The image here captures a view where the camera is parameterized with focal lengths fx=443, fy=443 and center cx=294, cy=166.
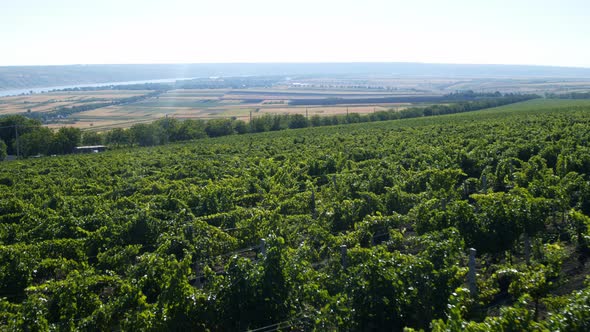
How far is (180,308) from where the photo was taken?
7922mm

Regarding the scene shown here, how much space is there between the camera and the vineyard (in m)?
7.95

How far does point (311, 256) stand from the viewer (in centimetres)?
1116

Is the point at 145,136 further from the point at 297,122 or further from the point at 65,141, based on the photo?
the point at 297,122

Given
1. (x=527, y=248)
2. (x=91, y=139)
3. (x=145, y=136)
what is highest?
(x=527, y=248)

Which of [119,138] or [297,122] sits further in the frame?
[297,122]

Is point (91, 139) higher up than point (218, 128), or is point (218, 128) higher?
point (218, 128)

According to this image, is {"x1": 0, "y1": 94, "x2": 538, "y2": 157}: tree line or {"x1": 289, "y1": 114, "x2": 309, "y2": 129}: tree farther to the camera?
{"x1": 289, "y1": 114, "x2": 309, "y2": 129}: tree

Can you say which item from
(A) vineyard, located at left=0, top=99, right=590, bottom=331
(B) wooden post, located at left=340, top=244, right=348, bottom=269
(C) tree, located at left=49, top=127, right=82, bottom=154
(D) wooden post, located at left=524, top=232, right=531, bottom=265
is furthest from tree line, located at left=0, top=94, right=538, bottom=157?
(D) wooden post, located at left=524, top=232, right=531, bottom=265

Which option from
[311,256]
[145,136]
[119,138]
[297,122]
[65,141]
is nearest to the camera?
[311,256]

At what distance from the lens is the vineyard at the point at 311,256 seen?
795 cm

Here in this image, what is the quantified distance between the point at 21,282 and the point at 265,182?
10544mm

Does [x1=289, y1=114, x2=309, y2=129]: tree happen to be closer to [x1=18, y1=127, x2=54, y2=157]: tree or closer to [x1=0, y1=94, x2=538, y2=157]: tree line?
[x1=0, y1=94, x2=538, y2=157]: tree line

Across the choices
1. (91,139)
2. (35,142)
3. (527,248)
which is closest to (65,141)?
(35,142)

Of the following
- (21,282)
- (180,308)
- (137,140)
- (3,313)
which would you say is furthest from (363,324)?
(137,140)
